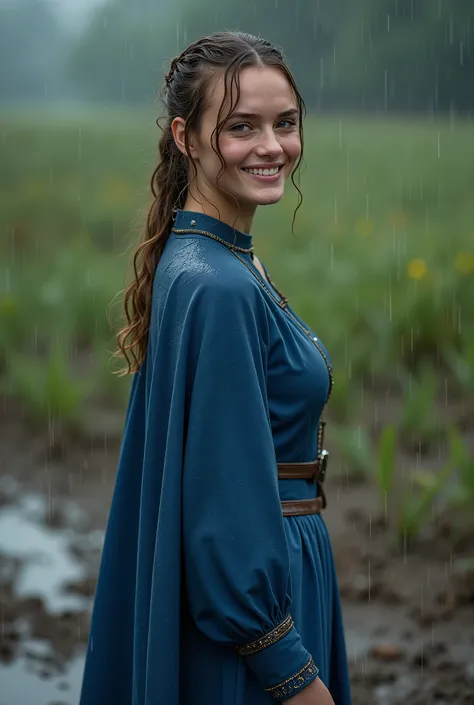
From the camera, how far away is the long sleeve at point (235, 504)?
1.30 metres

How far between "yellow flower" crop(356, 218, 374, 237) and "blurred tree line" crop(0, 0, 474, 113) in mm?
1174

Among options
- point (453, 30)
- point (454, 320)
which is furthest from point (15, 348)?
point (453, 30)

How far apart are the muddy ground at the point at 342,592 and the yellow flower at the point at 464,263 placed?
1970 millimetres

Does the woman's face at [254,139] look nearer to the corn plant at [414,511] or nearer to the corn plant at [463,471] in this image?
the corn plant at [463,471]

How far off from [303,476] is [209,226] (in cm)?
48

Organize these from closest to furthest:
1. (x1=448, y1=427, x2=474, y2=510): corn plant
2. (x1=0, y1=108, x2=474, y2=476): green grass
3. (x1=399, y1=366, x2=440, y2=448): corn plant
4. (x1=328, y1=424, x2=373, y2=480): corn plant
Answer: (x1=448, y1=427, x2=474, y2=510): corn plant, (x1=328, y1=424, x2=373, y2=480): corn plant, (x1=399, y1=366, x2=440, y2=448): corn plant, (x1=0, y1=108, x2=474, y2=476): green grass

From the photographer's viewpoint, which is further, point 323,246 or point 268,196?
point 323,246

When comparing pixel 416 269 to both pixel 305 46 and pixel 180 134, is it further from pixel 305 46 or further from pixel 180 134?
pixel 180 134

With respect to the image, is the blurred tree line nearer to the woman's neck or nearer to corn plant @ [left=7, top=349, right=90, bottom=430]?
corn plant @ [left=7, top=349, right=90, bottom=430]

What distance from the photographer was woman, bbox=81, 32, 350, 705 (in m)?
1.32

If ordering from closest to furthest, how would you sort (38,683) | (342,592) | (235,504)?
(235,504)
(38,683)
(342,592)

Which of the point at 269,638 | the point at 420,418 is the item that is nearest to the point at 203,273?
the point at 269,638

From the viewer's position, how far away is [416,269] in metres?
5.44

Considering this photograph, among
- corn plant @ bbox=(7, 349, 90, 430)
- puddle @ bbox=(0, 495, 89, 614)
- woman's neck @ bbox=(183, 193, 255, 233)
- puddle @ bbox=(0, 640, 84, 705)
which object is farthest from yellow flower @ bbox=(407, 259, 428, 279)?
woman's neck @ bbox=(183, 193, 255, 233)
